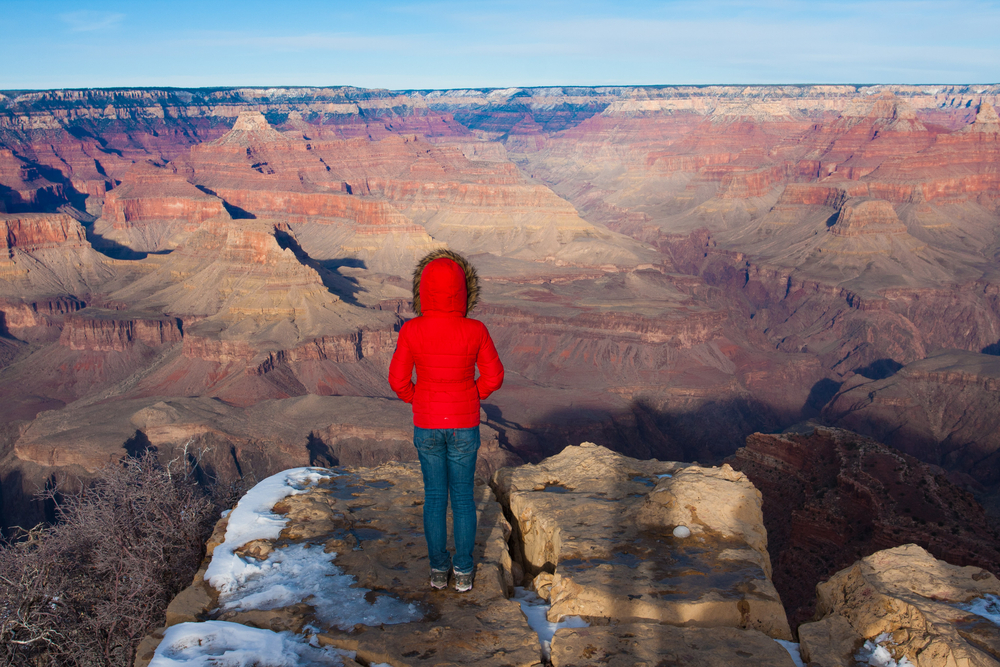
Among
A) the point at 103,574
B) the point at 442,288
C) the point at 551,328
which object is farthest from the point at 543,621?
the point at 551,328

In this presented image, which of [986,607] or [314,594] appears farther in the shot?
[986,607]

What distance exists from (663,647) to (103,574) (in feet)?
26.7

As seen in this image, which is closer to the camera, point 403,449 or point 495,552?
point 495,552

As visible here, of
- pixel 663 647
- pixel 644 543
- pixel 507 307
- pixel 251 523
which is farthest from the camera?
pixel 507 307

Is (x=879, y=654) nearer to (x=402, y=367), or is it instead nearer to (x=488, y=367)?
(x=488, y=367)

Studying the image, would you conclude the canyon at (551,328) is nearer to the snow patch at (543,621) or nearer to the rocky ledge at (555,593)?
the rocky ledge at (555,593)

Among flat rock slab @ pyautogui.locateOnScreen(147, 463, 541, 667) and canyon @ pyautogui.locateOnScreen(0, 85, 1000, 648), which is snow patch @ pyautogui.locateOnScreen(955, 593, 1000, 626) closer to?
flat rock slab @ pyautogui.locateOnScreen(147, 463, 541, 667)

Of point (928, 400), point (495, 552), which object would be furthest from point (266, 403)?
point (928, 400)

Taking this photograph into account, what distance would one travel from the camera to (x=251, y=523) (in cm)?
1070

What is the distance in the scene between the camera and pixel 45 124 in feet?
627

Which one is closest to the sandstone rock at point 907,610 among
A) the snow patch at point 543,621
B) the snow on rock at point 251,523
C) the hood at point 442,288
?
the snow patch at point 543,621

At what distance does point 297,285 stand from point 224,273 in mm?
13549

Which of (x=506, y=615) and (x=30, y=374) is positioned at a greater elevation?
(x=506, y=615)

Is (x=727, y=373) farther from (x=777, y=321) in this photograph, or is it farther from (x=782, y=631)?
(x=782, y=631)
